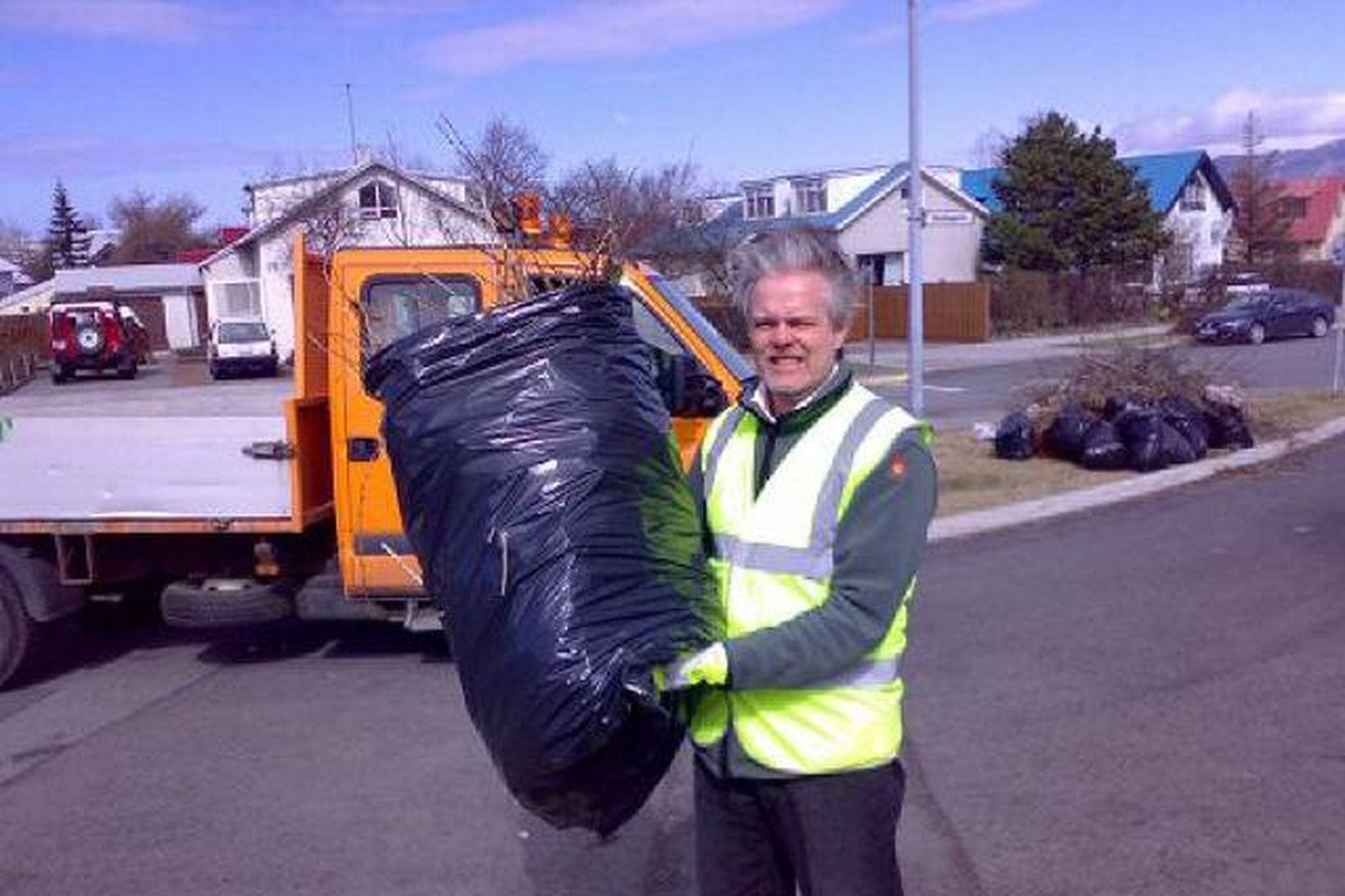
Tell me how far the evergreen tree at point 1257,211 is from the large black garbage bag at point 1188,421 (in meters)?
49.0

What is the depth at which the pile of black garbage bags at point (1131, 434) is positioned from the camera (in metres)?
12.8

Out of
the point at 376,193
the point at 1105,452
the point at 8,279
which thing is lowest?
the point at 1105,452

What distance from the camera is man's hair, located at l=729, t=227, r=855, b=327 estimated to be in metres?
2.50

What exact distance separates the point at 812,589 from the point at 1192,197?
202ft

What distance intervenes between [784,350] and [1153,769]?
333 centimetres

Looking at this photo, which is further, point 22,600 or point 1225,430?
point 1225,430

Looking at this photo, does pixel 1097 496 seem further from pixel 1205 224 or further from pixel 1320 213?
pixel 1320 213

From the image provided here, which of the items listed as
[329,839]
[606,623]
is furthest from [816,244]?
[329,839]

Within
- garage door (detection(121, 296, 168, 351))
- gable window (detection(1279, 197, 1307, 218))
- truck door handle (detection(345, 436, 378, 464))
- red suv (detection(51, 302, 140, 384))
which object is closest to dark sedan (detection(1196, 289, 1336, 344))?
red suv (detection(51, 302, 140, 384))

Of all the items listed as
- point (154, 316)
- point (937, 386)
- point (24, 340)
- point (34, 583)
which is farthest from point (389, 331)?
point (154, 316)

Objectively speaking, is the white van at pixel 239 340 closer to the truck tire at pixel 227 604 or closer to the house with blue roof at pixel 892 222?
the house with blue roof at pixel 892 222

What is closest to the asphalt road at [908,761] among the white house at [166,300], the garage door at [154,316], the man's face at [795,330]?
the man's face at [795,330]

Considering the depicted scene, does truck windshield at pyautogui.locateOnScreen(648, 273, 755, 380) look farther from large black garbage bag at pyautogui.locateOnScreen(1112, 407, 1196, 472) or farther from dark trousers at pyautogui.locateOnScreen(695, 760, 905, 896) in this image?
large black garbage bag at pyautogui.locateOnScreen(1112, 407, 1196, 472)

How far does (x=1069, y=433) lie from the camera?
13.3m
